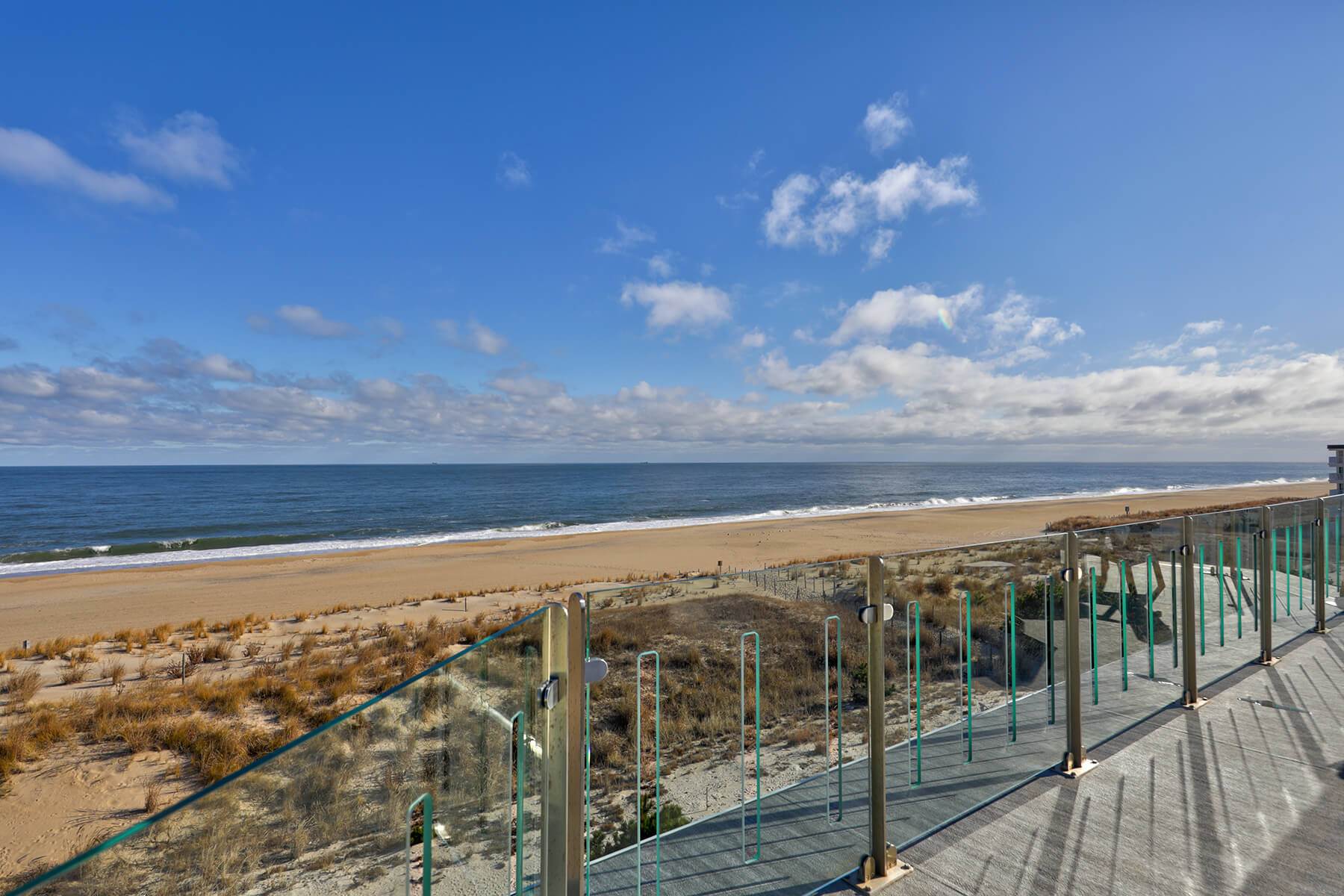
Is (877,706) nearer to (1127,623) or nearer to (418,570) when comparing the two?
(1127,623)

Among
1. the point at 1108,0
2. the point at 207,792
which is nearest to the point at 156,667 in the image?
the point at 207,792

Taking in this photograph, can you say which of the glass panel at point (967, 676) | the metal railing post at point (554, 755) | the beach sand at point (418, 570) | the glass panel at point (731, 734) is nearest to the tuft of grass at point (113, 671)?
the beach sand at point (418, 570)

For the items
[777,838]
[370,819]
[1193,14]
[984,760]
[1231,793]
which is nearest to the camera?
[370,819]

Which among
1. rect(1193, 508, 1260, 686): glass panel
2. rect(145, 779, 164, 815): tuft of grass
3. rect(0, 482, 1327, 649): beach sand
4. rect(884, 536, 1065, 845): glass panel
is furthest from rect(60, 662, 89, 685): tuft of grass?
rect(1193, 508, 1260, 686): glass panel

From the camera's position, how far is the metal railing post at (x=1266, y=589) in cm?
469

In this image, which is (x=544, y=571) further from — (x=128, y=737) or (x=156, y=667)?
(x=128, y=737)

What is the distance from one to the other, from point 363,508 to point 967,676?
1859 inches

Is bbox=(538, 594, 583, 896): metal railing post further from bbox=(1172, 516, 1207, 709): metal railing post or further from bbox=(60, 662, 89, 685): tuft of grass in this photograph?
bbox=(60, 662, 89, 685): tuft of grass

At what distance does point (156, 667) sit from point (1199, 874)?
1246 cm

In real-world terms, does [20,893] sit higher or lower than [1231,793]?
higher

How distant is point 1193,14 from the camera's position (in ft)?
24.3

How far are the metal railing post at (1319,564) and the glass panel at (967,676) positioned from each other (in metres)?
→ 4.29

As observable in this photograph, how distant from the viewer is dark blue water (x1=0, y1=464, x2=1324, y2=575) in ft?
90.5

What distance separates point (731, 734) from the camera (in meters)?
2.49
